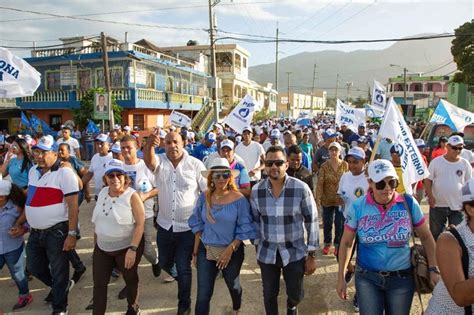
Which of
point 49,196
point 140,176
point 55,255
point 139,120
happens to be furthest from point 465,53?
point 55,255

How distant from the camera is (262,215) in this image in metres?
3.51

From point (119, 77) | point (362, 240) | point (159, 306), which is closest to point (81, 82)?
point (119, 77)

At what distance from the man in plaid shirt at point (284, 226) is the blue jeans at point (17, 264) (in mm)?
2764

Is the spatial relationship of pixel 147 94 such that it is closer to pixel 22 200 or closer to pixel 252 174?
pixel 252 174

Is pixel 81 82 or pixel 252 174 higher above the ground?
pixel 81 82

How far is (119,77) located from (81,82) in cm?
285

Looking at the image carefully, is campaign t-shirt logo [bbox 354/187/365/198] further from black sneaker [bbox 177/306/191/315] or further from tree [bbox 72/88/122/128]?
tree [bbox 72/88/122/128]

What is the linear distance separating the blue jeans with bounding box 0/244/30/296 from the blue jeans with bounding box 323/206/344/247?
394 centimetres

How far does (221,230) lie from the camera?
3561mm

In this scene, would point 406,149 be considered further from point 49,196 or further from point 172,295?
point 49,196

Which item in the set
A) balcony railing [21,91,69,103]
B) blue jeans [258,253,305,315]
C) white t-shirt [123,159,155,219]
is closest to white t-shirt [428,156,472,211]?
blue jeans [258,253,305,315]

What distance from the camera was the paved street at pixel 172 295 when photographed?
4341mm

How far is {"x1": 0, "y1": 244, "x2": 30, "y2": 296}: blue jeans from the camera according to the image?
14.0ft

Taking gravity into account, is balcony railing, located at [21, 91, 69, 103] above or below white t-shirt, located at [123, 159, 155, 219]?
above
